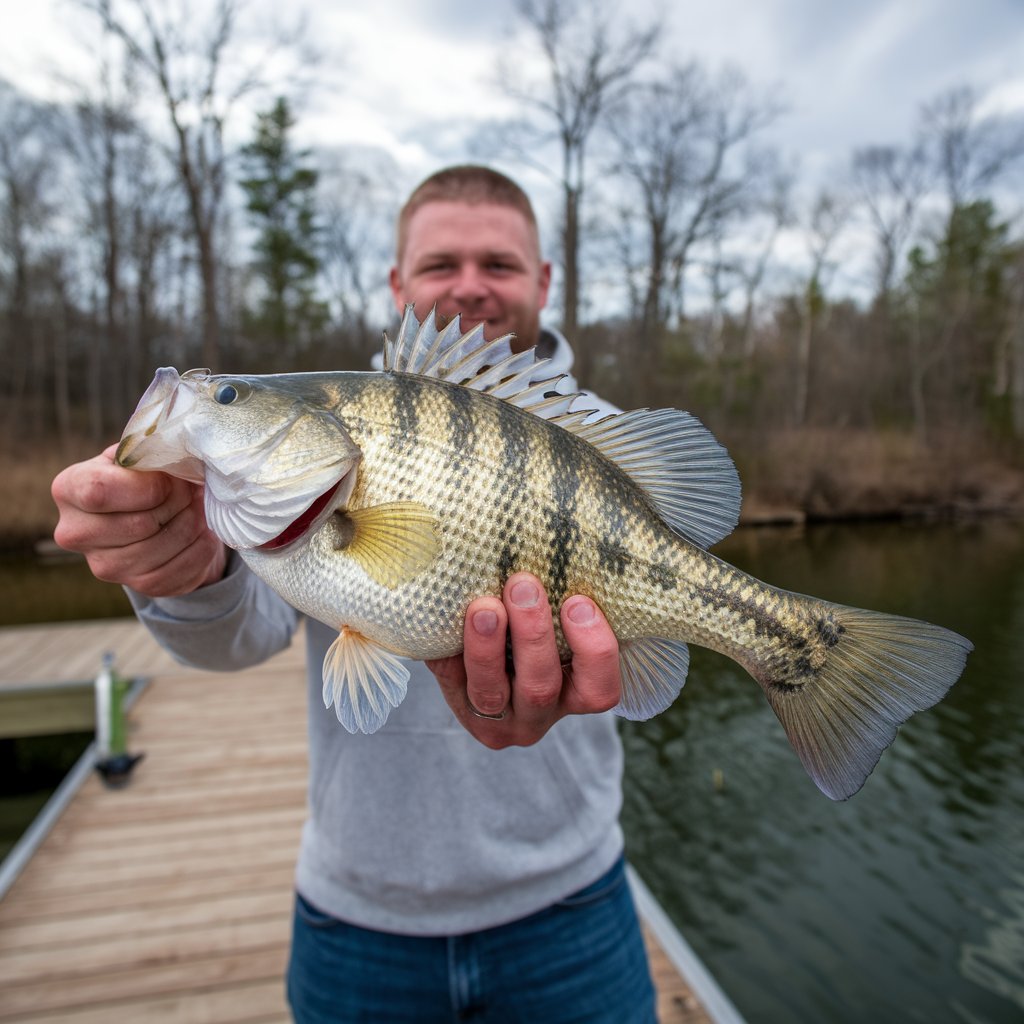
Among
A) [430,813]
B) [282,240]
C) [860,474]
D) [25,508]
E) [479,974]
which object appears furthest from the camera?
[282,240]

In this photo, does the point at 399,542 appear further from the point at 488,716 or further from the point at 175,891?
the point at 175,891

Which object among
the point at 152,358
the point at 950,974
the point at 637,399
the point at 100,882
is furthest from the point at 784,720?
the point at 152,358

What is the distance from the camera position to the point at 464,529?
4.04 ft

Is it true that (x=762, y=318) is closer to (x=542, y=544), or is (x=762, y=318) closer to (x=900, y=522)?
(x=900, y=522)

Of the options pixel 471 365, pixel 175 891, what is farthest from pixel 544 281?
pixel 175 891

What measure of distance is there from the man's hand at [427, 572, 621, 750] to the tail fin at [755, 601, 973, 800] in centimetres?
33

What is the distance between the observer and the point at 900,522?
68.2 feet

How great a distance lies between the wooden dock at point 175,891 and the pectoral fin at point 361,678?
2.53 m

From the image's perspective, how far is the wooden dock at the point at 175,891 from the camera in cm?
306

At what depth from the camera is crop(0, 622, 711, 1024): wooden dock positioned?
3.06 m

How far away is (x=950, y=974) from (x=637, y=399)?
17815 mm

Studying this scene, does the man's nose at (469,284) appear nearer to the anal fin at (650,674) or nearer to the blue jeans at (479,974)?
the anal fin at (650,674)

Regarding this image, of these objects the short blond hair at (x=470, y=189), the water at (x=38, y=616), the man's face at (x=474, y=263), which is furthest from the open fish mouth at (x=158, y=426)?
the water at (x=38, y=616)

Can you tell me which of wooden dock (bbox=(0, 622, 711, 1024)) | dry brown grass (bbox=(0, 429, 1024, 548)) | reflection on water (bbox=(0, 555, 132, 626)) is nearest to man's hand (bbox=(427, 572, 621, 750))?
wooden dock (bbox=(0, 622, 711, 1024))
